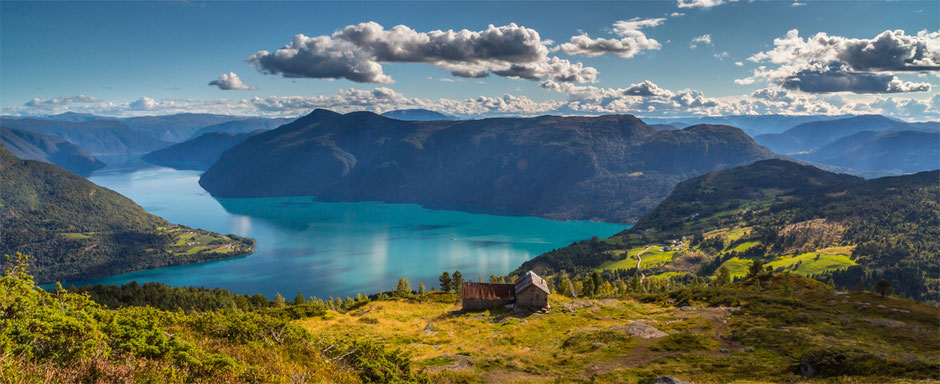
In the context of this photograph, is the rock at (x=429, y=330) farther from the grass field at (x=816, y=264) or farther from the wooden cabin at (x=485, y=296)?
the grass field at (x=816, y=264)

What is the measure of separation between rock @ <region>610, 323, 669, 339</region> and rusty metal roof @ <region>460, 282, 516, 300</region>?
20530 mm

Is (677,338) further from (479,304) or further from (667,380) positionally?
(479,304)

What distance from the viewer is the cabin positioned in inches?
2338

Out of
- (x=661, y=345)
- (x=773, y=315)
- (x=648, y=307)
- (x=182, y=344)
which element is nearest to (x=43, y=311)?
(x=182, y=344)

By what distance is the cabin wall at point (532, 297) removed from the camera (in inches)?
2331

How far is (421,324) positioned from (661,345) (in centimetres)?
2928

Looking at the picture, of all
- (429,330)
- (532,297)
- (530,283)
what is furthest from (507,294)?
(429,330)

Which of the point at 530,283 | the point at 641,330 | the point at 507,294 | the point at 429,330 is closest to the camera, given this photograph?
the point at 641,330

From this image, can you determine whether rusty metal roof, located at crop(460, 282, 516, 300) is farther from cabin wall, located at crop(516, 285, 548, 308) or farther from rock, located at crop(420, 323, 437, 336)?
rock, located at crop(420, 323, 437, 336)

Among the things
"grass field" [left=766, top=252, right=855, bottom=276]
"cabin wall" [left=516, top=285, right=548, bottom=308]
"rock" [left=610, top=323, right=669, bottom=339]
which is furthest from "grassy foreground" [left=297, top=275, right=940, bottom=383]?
"grass field" [left=766, top=252, right=855, bottom=276]

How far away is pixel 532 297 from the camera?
195 feet

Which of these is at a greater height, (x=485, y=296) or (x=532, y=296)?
(x=532, y=296)

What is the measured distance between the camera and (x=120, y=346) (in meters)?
13.7

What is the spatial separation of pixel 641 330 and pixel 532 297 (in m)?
18.1
